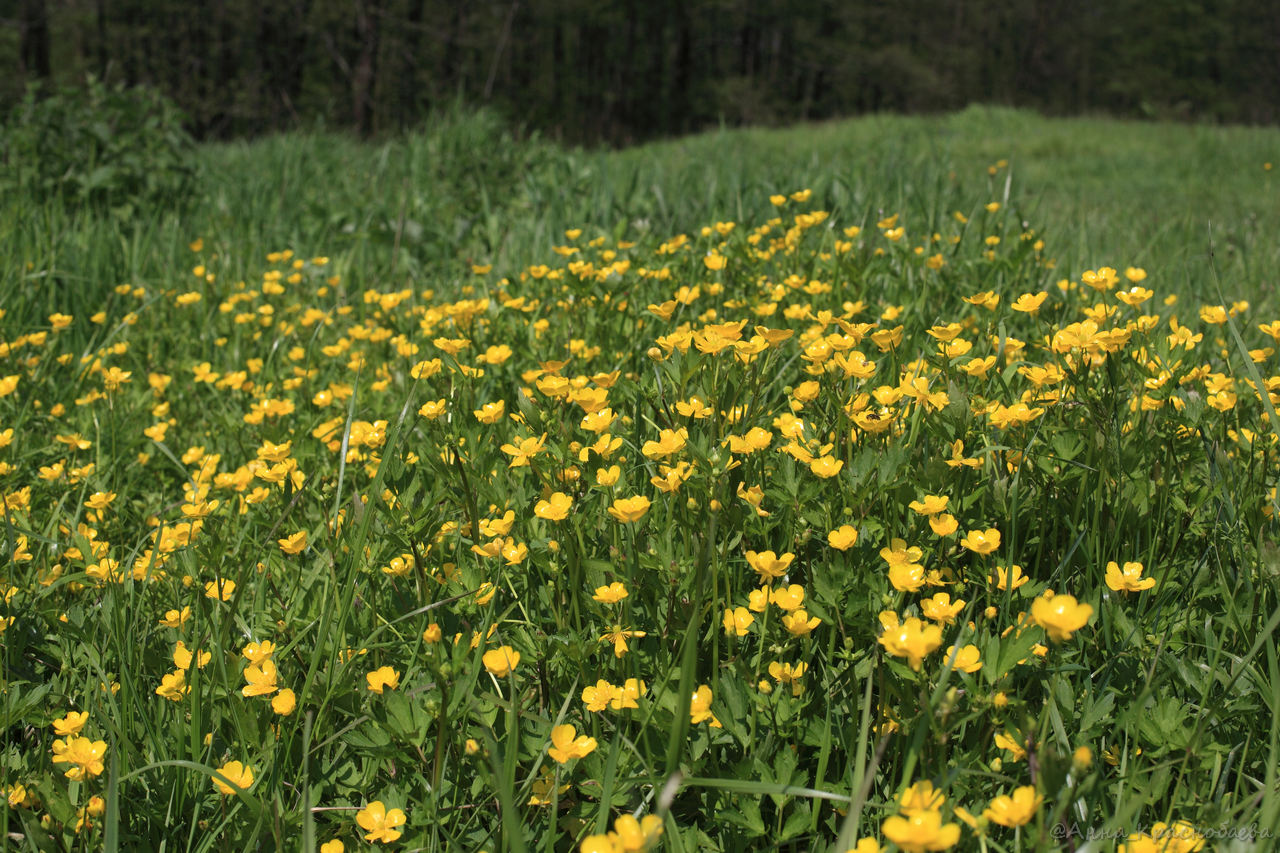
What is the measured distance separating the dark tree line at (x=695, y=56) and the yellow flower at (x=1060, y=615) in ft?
62.1

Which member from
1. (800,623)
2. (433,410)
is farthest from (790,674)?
(433,410)

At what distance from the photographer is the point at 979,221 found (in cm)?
373

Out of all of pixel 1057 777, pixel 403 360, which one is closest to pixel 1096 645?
pixel 1057 777

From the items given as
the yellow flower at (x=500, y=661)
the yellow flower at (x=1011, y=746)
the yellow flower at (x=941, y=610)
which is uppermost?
the yellow flower at (x=941, y=610)

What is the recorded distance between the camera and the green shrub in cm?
468

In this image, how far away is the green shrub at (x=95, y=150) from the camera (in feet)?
15.4

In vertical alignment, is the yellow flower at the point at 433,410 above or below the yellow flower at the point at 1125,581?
above

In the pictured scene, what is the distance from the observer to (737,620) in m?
1.28

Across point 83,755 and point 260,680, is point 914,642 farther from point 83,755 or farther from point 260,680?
point 83,755

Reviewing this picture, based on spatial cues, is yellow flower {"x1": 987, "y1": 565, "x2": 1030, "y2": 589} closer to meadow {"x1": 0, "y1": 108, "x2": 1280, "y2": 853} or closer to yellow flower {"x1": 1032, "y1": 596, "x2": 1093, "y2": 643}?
meadow {"x1": 0, "y1": 108, "x2": 1280, "y2": 853}

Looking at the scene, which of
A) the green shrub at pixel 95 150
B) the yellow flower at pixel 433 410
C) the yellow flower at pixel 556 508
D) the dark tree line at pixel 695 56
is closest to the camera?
the yellow flower at pixel 556 508

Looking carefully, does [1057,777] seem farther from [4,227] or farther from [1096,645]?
[4,227]

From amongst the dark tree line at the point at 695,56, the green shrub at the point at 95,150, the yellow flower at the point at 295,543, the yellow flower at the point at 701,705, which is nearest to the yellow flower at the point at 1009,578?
the yellow flower at the point at 701,705

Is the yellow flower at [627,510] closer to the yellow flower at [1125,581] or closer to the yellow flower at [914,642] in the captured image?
the yellow flower at [914,642]
